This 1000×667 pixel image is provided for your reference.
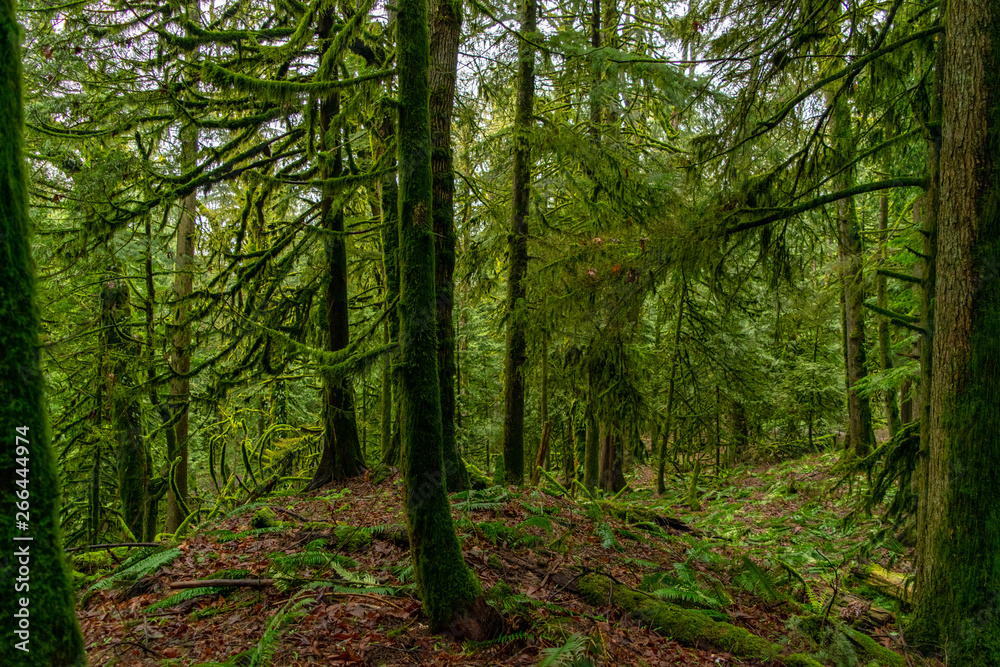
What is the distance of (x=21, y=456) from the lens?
194 centimetres

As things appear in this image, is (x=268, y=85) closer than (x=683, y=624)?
No

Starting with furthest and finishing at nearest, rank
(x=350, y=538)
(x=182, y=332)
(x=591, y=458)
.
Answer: (x=591, y=458) < (x=182, y=332) < (x=350, y=538)

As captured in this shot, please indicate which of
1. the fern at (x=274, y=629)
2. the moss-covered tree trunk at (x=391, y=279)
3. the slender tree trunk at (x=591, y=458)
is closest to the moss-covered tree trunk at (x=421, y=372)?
the moss-covered tree trunk at (x=391, y=279)

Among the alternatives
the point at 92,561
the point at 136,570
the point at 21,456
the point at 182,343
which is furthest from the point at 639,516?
the point at 21,456

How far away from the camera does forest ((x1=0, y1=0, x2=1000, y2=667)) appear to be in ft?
11.8

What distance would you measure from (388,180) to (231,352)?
3095 millimetres

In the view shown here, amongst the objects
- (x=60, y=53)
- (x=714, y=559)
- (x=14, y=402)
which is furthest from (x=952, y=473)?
(x=60, y=53)

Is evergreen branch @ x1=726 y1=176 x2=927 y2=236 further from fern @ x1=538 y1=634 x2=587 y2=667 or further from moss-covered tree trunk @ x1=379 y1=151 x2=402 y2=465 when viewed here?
fern @ x1=538 y1=634 x2=587 y2=667

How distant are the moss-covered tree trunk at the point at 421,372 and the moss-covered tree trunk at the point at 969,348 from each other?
4.09 metres

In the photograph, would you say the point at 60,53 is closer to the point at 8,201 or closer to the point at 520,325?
the point at 8,201

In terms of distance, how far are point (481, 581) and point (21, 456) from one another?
334 cm

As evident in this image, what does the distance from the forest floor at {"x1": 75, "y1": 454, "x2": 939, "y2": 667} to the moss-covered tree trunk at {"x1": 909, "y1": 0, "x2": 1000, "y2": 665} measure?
658 millimetres

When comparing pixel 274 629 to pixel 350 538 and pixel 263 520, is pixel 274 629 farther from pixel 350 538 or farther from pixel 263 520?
pixel 263 520

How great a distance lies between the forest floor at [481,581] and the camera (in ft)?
11.4
